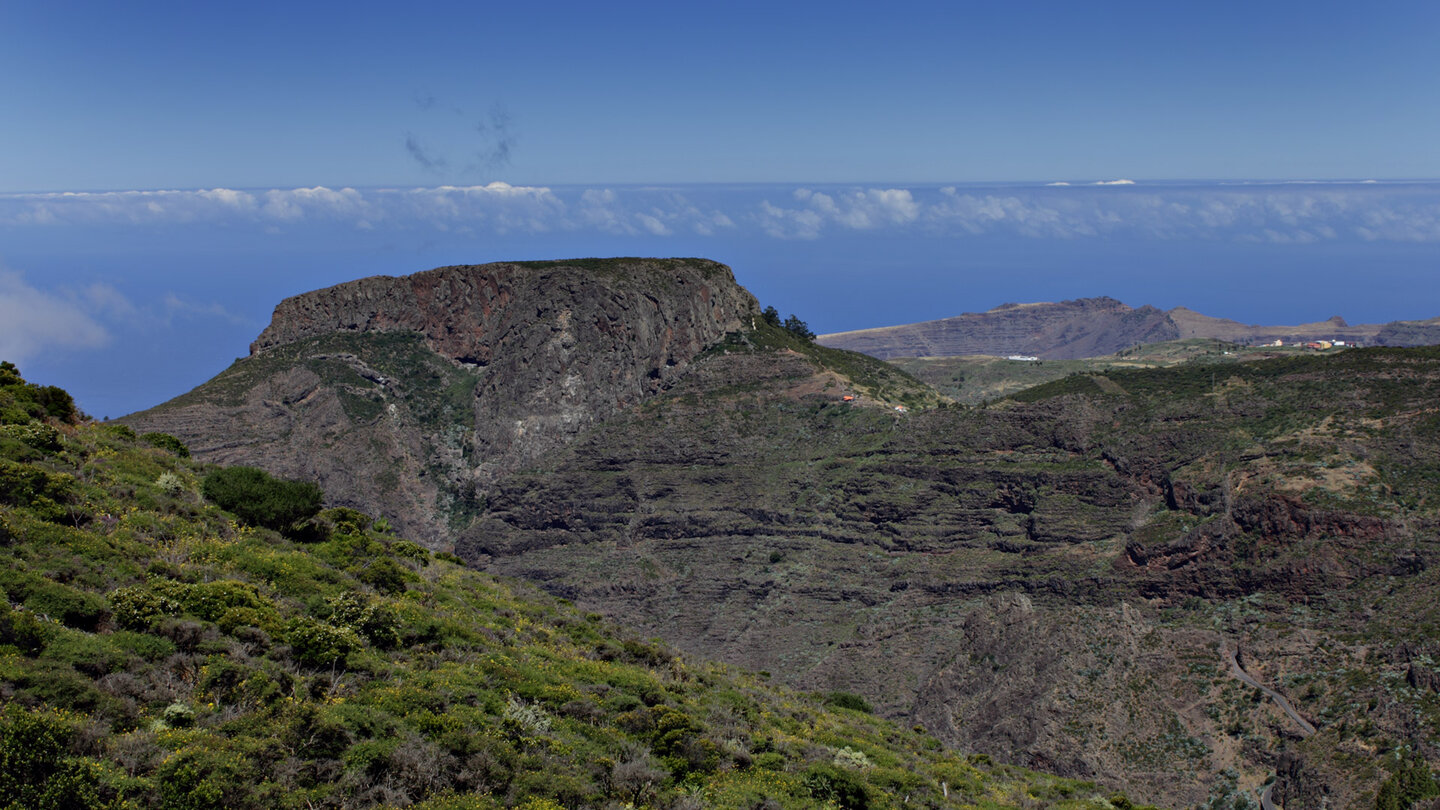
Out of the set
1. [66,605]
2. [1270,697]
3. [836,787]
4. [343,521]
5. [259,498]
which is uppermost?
[66,605]

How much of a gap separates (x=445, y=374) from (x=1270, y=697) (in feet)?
295

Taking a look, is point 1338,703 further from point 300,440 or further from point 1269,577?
point 300,440

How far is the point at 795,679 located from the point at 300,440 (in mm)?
59805

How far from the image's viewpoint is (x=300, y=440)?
331 ft

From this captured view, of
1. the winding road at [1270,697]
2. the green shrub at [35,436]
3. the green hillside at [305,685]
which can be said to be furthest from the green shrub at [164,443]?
the winding road at [1270,697]

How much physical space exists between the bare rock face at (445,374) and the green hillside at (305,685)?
221 ft

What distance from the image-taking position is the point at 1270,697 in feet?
159

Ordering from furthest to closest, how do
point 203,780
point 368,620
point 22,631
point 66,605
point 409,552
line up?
Answer: point 409,552 < point 368,620 < point 66,605 < point 22,631 < point 203,780

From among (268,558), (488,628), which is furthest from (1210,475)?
(268,558)

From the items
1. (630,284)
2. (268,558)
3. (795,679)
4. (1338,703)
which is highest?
(630,284)

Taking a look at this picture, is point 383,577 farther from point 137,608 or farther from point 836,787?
point 836,787

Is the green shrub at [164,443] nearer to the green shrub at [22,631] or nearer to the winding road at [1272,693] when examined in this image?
the green shrub at [22,631]

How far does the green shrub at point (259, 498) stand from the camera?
1287 inches

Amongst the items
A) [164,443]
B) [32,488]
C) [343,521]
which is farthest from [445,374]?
[32,488]
